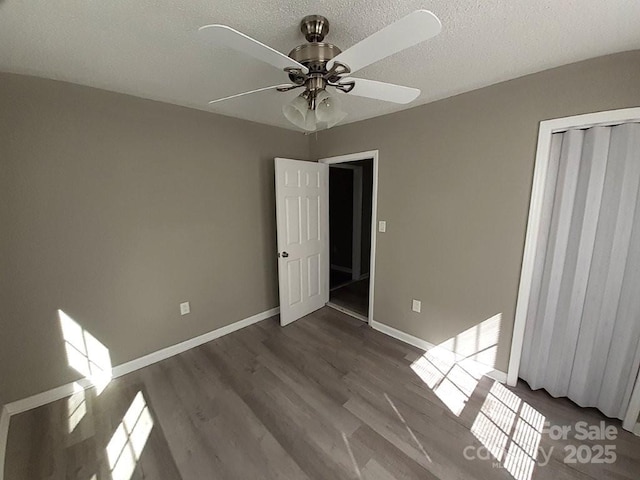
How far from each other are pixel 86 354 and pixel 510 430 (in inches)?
119

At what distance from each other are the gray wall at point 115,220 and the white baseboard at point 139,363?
0.05 metres

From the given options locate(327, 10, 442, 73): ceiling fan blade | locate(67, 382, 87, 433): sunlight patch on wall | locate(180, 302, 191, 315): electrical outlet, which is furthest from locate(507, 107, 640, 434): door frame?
locate(67, 382, 87, 433): sunlight patch on wall

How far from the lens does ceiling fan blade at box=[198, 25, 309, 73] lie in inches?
30.1

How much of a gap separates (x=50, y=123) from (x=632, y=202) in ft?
12.0

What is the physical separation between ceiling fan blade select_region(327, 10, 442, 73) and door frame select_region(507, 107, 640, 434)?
4.56ft

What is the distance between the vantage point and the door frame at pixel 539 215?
4.66ft

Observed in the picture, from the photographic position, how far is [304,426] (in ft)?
→ 5.17

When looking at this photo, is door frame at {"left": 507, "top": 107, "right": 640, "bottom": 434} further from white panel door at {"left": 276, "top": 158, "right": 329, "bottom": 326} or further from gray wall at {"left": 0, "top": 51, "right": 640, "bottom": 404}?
white panel door at {"left": 276, "top": 158, "right": 329, "bottom": 326}

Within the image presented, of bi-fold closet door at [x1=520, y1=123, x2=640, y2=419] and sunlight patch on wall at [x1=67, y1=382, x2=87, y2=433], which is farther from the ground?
bi-fold closet door at [x1=520, y1=123, x2=640, y2=419]

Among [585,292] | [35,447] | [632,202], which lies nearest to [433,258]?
[585,292]

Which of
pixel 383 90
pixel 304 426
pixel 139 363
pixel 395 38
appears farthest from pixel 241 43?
pixel 139 363

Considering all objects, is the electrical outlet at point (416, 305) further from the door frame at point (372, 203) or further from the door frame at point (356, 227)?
the door frame at point (356, 227)

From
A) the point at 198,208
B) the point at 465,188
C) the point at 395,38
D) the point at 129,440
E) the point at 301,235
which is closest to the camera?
the point at 395,38

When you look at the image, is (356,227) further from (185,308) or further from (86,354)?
(86,354)
